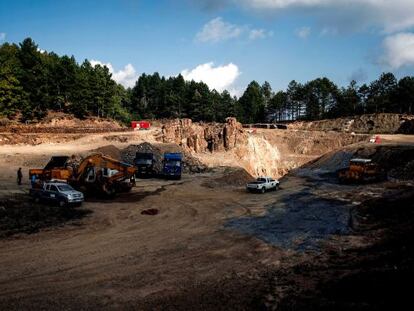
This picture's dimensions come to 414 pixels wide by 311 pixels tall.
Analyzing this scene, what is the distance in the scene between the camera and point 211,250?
19.5 m

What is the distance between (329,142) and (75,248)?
78709 millimetres

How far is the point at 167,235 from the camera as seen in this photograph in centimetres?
2241

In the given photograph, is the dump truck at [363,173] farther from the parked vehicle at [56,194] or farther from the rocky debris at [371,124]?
the rocky debris at [371,124]

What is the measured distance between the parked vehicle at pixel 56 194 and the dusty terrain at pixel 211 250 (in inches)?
44.2

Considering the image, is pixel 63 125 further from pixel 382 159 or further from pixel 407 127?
pixel 407 127

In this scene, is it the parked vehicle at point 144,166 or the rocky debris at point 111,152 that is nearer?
the parked vehicle at point 144,166

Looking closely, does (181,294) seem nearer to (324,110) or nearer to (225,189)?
(225,189)

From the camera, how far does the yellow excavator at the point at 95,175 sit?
112ft

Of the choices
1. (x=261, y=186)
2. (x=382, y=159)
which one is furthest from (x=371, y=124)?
(x=261, y=186)

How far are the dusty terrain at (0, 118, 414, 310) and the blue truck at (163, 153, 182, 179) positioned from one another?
22.1 feet

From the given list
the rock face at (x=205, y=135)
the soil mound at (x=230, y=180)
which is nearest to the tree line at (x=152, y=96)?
the rock face at (x=205, y=135)

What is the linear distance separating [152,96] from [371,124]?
85.8 meters

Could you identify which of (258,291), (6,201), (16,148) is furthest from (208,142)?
(258,291)

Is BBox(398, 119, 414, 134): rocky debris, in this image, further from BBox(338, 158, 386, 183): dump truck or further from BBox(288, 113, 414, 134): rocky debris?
BBox(338, 158, 386, 183): dump truck
